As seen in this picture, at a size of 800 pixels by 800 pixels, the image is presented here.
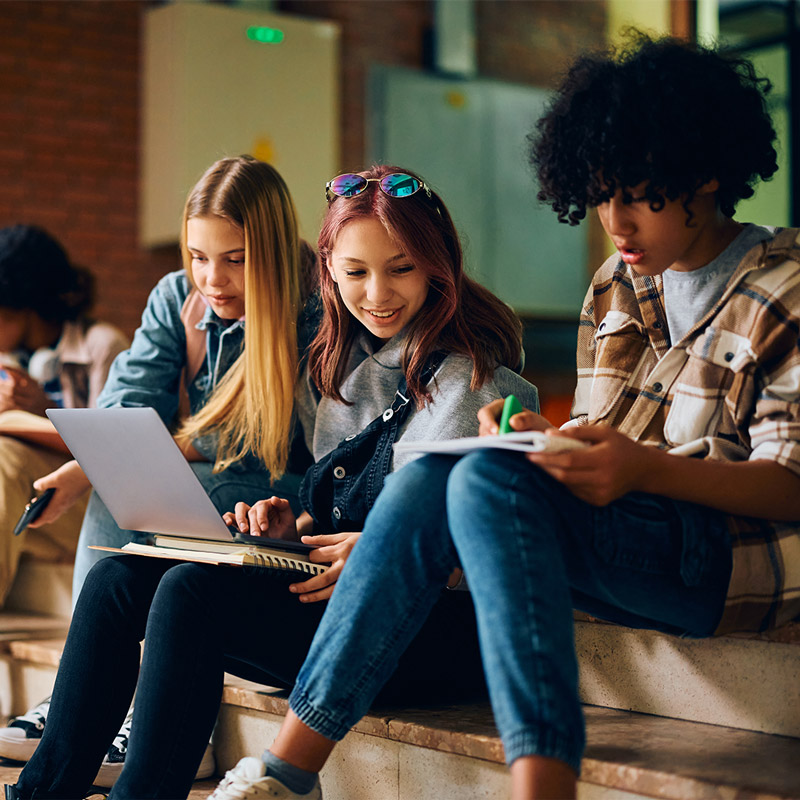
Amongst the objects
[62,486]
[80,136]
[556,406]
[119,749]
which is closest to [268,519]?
[119,749]

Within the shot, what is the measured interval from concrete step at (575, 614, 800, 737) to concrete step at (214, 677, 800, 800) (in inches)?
0.7

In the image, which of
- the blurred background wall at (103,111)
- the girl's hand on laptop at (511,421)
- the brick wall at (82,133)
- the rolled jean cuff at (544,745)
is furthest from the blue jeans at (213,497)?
the brick wall at (82,133)

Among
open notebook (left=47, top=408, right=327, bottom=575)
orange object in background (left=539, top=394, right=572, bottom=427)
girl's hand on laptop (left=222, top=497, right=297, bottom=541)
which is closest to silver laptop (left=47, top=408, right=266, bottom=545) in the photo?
open notebook (left=47, top=408, right=327, bottom=575)

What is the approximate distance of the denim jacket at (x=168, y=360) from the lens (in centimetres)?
207

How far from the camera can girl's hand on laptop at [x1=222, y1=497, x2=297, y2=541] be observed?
1.67 metres

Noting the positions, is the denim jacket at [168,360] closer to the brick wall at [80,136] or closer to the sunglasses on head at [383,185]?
the sunglasses on head at [383,185]

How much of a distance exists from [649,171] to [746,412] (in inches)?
12.2

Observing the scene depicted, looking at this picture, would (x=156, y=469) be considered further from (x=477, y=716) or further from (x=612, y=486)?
(x=612, y=486)

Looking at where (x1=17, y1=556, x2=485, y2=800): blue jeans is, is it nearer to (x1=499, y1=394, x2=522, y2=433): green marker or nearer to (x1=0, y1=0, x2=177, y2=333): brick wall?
(x1=499, y1=394, x2=522, y2=433): green marker

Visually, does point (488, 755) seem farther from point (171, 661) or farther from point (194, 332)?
point (194, 332)

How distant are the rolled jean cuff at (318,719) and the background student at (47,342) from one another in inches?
57.1

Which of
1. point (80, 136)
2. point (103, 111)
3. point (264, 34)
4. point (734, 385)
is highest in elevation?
point (264, 34)

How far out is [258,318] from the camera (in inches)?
75.8

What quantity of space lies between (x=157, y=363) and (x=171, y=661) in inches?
33.3
